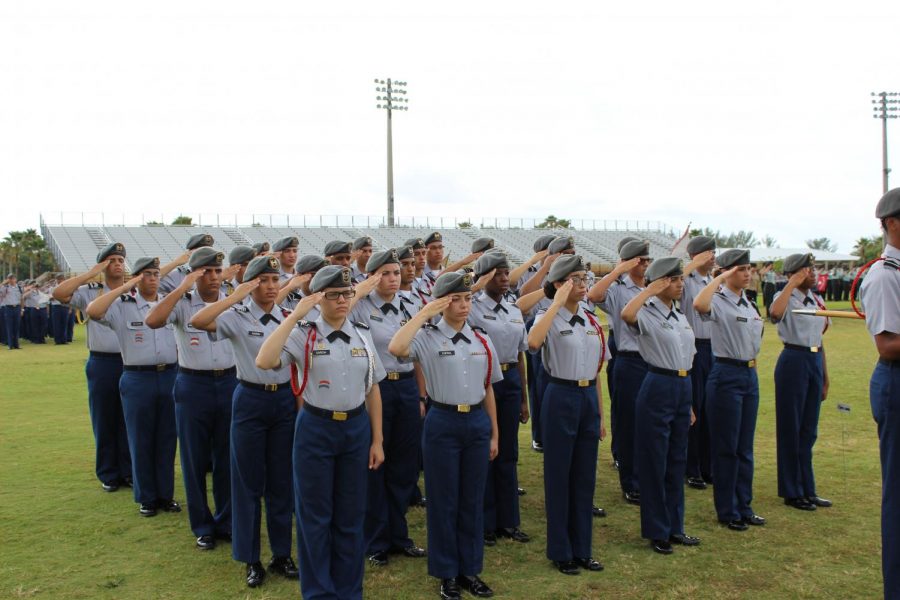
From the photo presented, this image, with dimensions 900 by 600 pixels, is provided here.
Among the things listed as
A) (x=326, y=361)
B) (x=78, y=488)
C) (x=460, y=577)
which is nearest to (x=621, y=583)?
(x=460, y=577)

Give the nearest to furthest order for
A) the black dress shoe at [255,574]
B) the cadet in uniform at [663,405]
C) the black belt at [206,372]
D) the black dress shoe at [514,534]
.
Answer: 1. the black dress shoe at [255,574]
2. the cadet in uniform at [663,405]
3. the black belt at [206,372]
4. the black dress shoe at [514,534]

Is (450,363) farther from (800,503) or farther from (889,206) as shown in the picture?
(800,503)

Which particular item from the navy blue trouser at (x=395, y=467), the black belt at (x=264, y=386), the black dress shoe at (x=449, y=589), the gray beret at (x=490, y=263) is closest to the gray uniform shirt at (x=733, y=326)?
the gray beret at (x=490, y=263)

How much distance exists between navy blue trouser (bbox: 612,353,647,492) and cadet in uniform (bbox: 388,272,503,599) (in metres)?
2.47

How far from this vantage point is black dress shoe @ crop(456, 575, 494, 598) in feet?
15.6

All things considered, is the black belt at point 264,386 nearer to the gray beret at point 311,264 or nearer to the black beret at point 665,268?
the gray beret at point 311,264

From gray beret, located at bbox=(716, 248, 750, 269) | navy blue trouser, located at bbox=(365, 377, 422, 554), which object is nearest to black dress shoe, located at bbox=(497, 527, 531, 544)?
navy blue trouser, located at bbox=(365, 377, 422, 554)

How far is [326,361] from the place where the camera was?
442 centimetres

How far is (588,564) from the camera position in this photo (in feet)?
17.0

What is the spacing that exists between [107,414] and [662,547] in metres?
5.23

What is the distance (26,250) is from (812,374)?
64.4m

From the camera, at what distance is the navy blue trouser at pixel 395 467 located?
553 centimetres

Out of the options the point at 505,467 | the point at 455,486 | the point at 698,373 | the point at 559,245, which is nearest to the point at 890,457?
the point at 455,486

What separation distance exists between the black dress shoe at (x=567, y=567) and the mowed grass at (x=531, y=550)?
7cm
